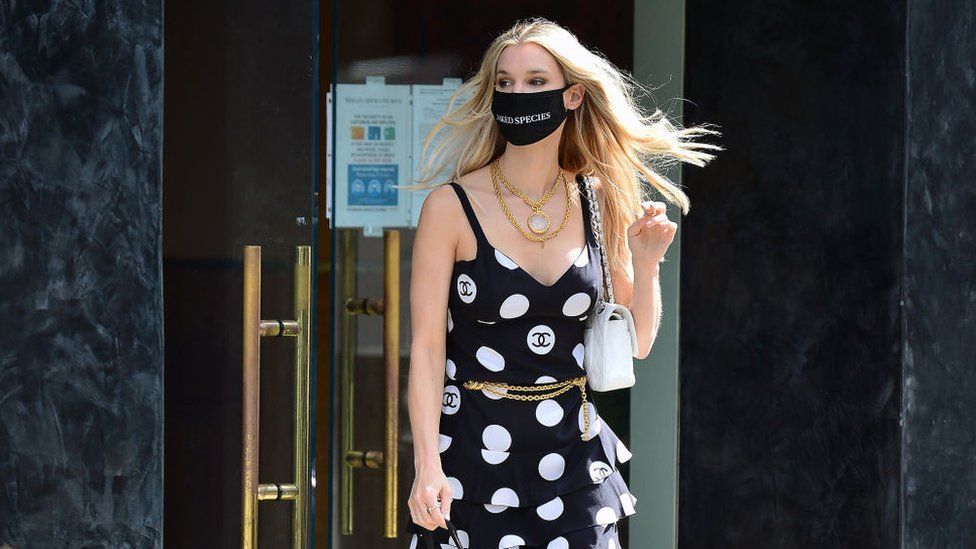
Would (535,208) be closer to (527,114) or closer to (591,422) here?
(527,114)

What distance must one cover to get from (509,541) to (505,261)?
64 centimetres

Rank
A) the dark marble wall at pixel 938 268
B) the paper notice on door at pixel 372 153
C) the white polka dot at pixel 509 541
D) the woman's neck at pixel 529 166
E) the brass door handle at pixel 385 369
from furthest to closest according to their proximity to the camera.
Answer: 1. the paper notice on door at pixel 372 153
2. the dark marble wall at pixel 938 268
3. the brass door handle at pixel 385 369
4. the woman's neck at pixel 529 166
5. the white polka dot at pixel 509 541

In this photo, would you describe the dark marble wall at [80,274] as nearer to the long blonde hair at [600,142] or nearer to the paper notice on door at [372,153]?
the long blonde hair at [600,142]

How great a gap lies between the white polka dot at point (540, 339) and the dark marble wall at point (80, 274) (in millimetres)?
965

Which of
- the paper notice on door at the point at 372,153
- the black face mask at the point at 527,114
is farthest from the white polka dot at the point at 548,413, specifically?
the paper notice on door at the point at 372,153

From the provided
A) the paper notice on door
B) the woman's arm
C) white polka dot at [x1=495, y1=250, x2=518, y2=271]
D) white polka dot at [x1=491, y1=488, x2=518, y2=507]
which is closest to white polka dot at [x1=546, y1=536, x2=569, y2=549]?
white polka dot at [x1=491, y1=488, x2=518, y2=507]

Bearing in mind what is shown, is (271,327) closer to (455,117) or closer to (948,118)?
(455,117)

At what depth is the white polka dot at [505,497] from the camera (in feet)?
10.9

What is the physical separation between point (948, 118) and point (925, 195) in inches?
10.0

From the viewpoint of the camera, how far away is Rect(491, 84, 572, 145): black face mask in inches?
134

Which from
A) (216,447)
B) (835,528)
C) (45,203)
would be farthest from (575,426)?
(835,528)

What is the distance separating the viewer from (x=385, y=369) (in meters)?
4.27

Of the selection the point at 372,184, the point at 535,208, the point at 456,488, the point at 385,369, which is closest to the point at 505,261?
the point at 535,208

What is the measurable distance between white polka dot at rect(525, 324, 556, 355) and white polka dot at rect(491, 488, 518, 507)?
0.32 meters
